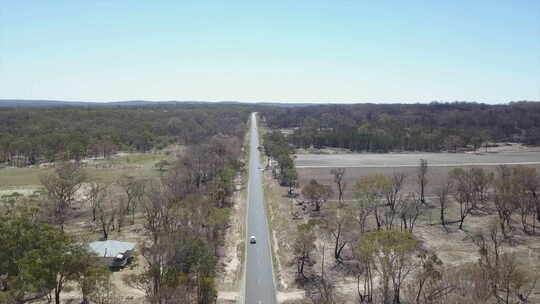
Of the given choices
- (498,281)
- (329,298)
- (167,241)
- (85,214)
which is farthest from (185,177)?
(498,281)

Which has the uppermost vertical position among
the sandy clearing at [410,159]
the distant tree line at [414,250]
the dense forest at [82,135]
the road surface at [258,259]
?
the dense forest at [82,135]

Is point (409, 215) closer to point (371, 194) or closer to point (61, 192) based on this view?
point (371, 194)

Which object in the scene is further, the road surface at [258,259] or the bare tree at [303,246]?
the bare tree at [303,246]

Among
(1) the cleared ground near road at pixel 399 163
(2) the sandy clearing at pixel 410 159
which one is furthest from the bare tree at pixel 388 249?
(2) the sandy clearing at pixel 410 159

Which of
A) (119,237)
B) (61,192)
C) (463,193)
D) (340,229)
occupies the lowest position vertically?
(119,237)

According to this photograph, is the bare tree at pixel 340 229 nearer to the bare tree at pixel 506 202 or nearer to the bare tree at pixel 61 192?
the bare tree at pixel 506 202

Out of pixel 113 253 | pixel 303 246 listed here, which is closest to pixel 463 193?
pixel 303 246

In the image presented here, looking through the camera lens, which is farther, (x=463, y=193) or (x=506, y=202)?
(x=463, y=193)

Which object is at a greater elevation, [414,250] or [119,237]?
[414,250]

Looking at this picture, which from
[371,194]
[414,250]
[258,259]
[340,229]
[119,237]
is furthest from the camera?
[371,194]
